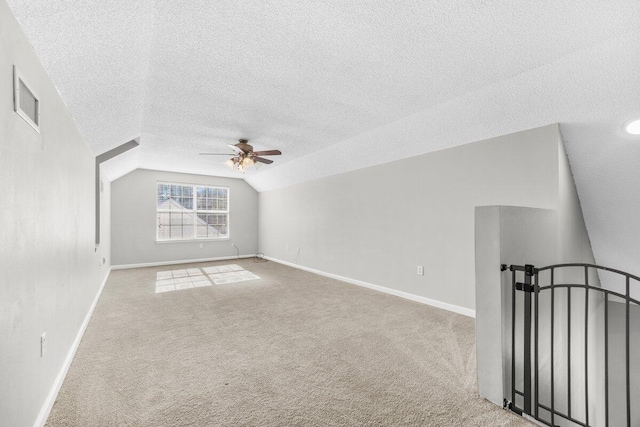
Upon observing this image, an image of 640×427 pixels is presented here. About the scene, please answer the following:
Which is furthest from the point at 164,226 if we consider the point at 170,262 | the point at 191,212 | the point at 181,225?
the point at 170,262

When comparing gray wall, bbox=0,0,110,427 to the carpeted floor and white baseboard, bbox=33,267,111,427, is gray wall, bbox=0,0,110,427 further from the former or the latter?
the carpeted floor

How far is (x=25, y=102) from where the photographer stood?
144 cm

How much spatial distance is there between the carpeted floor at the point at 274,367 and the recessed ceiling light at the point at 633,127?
224 cm

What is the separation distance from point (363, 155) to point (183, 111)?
2.55 meters

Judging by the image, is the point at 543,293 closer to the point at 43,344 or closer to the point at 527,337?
the point at 527,337

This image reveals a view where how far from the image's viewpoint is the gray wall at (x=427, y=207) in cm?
289

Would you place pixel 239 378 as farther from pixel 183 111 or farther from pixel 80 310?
pixel 183 111

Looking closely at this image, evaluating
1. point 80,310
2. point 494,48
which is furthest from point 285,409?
point 494,48

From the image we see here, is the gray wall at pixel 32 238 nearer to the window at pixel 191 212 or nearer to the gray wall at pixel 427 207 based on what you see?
the gray wall at pixel 427 207

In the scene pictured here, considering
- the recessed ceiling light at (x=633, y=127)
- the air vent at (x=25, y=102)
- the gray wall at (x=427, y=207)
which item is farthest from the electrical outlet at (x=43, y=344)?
the recessed ceiling light at (x=633, y=127)

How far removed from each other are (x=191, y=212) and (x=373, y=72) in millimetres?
6416

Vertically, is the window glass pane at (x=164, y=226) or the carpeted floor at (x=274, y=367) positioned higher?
the window glass pane at (x=164, y=226)

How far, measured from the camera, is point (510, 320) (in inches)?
76.6

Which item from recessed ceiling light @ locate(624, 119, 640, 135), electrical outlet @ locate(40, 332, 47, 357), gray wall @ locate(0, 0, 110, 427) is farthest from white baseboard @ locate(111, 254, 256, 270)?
recessed ceiling light @ locate(624, 119, 640, 135)
